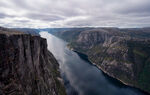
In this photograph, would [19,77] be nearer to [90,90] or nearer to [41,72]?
[41,72]

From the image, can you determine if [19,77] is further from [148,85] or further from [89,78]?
[148,85]

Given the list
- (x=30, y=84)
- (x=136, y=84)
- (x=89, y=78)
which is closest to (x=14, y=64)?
(x=30, y=84)

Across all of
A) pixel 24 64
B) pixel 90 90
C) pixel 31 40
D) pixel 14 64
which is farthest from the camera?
pixel 90 90

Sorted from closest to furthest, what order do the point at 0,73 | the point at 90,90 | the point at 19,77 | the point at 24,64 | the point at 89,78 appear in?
the point at 0,73 → the point at 19,77 → the point at 24,64 → the point at 90,90 → the point at 89,78

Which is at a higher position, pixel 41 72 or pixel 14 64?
pixel 14 64

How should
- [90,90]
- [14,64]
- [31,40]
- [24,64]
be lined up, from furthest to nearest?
[90,90]
[31,40]
[24,64]
[14,64]

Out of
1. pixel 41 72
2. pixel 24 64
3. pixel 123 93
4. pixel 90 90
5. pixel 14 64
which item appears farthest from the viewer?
pixel 123 93

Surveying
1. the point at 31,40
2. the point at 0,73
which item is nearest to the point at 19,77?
the point at 0,73

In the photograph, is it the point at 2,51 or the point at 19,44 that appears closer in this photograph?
the point at 2,51

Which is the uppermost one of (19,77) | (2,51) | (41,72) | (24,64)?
(2,51)
